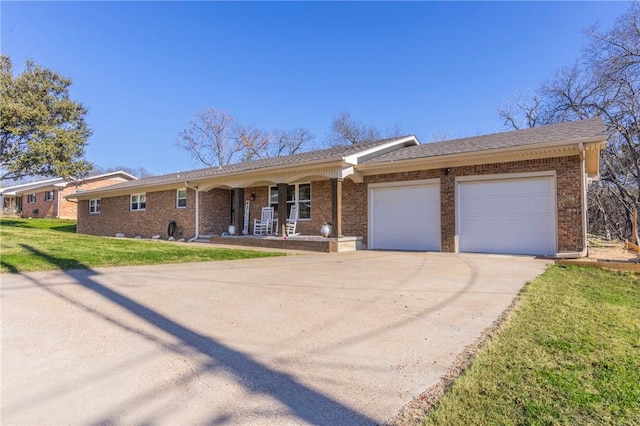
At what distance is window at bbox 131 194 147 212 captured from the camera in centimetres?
2008

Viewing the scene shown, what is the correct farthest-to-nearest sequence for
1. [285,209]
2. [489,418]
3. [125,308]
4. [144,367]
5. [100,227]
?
[100,227]
[285,209]
[125,308]
[144,367]
[489,418]

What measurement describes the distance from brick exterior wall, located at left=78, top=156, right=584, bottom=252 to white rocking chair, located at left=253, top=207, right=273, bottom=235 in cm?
44

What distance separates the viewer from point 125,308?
439 centimetres

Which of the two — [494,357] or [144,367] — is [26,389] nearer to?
[144,367]

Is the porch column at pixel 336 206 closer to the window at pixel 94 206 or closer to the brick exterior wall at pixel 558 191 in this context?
the brick exterior wall at pixel 558 191

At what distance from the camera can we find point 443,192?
38.0 ft

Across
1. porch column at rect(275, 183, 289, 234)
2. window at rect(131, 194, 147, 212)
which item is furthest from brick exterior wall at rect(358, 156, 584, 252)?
window at rect(131, 194, 147, 212)

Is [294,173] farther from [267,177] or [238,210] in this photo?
[238,210]

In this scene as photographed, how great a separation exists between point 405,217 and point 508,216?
10.3ft

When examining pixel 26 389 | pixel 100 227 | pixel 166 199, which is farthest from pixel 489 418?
pixel 100 227

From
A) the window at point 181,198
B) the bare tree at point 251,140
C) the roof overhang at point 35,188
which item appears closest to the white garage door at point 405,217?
the window at point 181,198

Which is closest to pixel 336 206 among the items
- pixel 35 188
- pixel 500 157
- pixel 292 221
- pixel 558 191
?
pixel 292 221

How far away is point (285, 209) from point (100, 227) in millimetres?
14695

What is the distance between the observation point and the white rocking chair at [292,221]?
14.5m
